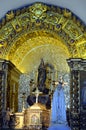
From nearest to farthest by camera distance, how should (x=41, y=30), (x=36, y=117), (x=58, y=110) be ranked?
(x=58, y=110) → (x=36, y=117) → (x=41, y=30)

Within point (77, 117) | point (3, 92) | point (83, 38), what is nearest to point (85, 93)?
point (77, 117)

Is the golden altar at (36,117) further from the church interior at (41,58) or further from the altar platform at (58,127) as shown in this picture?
the altar platform at (58,127)

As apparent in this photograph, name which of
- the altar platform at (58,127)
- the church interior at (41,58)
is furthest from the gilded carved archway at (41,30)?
the altar platform at (58,127)

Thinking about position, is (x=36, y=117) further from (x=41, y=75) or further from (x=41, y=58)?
(x=41, y=58)

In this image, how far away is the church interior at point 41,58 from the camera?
17422mm

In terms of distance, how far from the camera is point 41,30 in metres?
18.3

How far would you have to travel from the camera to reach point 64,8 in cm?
1816

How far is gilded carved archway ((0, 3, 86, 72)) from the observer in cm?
1783

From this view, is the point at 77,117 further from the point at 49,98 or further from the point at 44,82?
the point at 44,82

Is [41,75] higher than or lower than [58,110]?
higher

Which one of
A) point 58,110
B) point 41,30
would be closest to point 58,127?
point 58,110

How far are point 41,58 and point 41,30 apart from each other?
2512 mm

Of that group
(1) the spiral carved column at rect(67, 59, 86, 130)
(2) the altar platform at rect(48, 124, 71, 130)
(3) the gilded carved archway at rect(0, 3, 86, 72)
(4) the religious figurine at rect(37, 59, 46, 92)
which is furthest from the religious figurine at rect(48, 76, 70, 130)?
(4) the religious figurine at rect(37, 59, 46, 92)

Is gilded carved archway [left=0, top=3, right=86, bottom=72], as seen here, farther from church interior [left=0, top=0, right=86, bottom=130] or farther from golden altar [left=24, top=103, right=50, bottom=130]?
golden altar [left=24, top=103, right=50, bottom=130]
